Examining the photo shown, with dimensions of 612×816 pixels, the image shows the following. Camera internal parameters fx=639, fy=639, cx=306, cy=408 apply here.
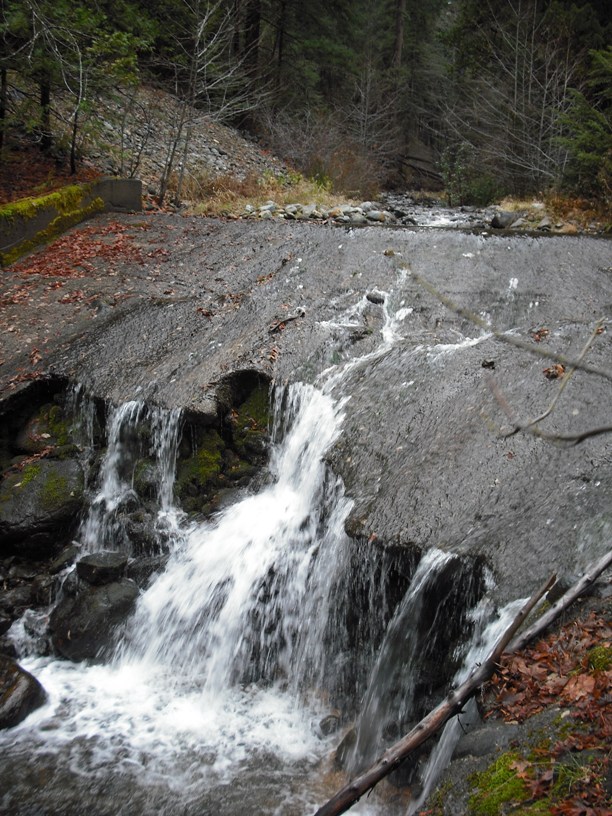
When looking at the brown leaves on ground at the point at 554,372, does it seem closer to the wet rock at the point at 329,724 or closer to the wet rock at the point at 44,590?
the wet rock at the point at 329,724

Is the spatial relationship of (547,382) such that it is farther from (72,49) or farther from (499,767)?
(72,49)

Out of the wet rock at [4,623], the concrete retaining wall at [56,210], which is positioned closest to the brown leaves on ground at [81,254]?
the concrete retaining wall at [56,210]

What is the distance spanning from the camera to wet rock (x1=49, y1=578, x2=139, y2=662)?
6316mm

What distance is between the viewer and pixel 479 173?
2267 cm

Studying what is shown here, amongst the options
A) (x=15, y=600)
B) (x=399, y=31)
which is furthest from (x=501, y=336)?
(x=399, y=31)

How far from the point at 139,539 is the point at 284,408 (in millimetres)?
2233

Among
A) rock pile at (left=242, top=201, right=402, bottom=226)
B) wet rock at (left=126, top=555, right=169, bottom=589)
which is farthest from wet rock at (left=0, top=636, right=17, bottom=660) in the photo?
rock pile at (left=242, top=201, right=402, bottom=226)

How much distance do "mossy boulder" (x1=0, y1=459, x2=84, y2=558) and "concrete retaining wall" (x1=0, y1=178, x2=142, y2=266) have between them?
5029 mm

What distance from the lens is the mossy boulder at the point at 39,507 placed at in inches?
285

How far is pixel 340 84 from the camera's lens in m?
32.0

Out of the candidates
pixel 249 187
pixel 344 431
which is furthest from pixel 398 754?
pixel 249 187

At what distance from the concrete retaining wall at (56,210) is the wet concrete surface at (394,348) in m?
0.54

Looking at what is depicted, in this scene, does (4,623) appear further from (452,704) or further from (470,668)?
(452,704)

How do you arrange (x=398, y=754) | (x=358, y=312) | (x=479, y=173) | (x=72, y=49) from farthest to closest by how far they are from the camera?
(x=479, y=173)
(x=72, y=49)
(x=358, y=312)
(x=398, y=754)
